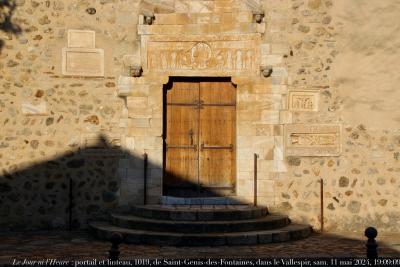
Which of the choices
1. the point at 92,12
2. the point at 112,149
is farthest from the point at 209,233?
the point at 92,12

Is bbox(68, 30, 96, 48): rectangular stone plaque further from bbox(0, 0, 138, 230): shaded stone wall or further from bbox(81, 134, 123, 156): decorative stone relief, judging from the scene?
bbox(81, 134, 123, 156): decorative stone relief

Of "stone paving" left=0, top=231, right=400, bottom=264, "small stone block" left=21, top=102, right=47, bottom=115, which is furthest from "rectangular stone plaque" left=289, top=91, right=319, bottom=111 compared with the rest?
"small stone block" left=21, top=102, right=47, bottom=115

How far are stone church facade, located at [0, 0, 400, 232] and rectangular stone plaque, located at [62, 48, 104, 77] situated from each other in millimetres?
16

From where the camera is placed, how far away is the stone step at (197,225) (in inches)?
310

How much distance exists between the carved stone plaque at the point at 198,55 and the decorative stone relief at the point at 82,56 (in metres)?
0.78

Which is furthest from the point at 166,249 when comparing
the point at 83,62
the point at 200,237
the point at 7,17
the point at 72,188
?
the point at 7,17

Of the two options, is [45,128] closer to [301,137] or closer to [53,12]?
[53,12]

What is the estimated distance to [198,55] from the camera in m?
9.17

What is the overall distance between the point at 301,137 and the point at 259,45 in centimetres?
166

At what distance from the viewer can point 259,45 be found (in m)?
9.13

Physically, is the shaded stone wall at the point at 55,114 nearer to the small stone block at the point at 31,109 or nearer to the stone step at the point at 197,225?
the small stone block at the point at 31,109

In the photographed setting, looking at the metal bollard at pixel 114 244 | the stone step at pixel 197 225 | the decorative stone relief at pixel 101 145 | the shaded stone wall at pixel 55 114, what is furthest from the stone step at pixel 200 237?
the metal bollard at pixel 114 244

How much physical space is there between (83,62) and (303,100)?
144 inches

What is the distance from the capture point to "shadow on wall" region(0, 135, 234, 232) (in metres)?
8.80
